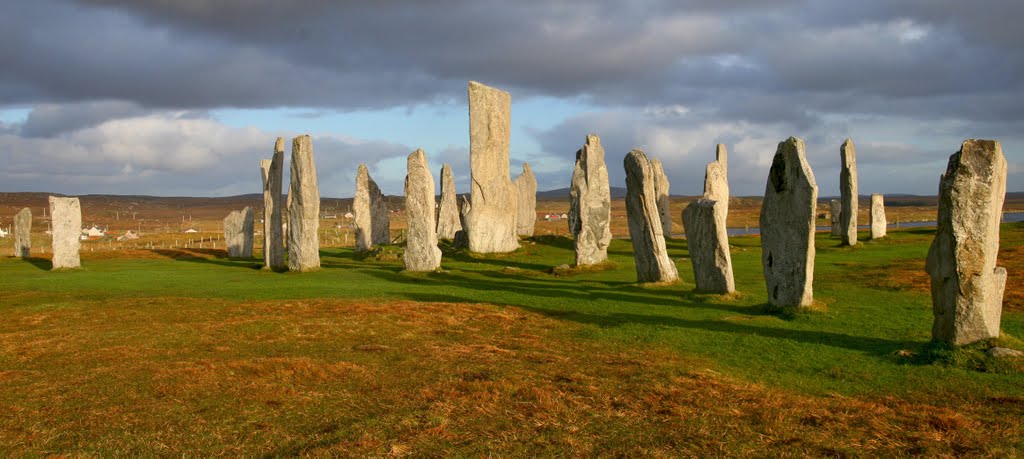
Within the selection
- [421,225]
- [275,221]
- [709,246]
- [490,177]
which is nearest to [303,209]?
[275,221]

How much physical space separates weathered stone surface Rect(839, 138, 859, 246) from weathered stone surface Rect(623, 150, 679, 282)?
1287 cm

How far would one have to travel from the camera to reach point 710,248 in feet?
53.9

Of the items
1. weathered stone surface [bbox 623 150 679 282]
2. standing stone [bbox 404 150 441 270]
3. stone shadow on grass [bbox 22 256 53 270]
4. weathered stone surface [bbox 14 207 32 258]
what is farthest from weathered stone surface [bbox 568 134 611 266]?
weathered stone surface [bbox 14 207 32 258]

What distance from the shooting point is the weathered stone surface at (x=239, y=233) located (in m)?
33.4

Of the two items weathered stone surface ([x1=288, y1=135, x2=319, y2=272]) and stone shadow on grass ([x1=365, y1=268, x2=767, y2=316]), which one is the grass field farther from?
weathered stone surface ([x1=288, y1=135, x2=319, y2=272])

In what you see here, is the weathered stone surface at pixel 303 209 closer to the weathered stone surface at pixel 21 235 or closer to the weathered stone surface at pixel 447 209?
the weathered stone surface at pixel 447 209

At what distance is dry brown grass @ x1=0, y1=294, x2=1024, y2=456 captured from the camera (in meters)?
6.96

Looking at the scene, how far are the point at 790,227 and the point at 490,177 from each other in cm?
1785

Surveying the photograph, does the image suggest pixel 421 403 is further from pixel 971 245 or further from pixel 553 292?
pixel 553 292

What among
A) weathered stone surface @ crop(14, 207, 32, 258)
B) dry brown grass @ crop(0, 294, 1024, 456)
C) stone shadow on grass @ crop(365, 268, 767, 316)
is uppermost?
weathered stone surface @ crop(14, 207, 32, 258)

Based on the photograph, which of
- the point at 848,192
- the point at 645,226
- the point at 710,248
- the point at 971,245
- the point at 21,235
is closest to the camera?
the point at 971,245

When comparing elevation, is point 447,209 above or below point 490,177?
below

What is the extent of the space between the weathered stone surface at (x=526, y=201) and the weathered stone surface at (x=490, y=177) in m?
8.12

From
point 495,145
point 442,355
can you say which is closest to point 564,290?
point 442,355
